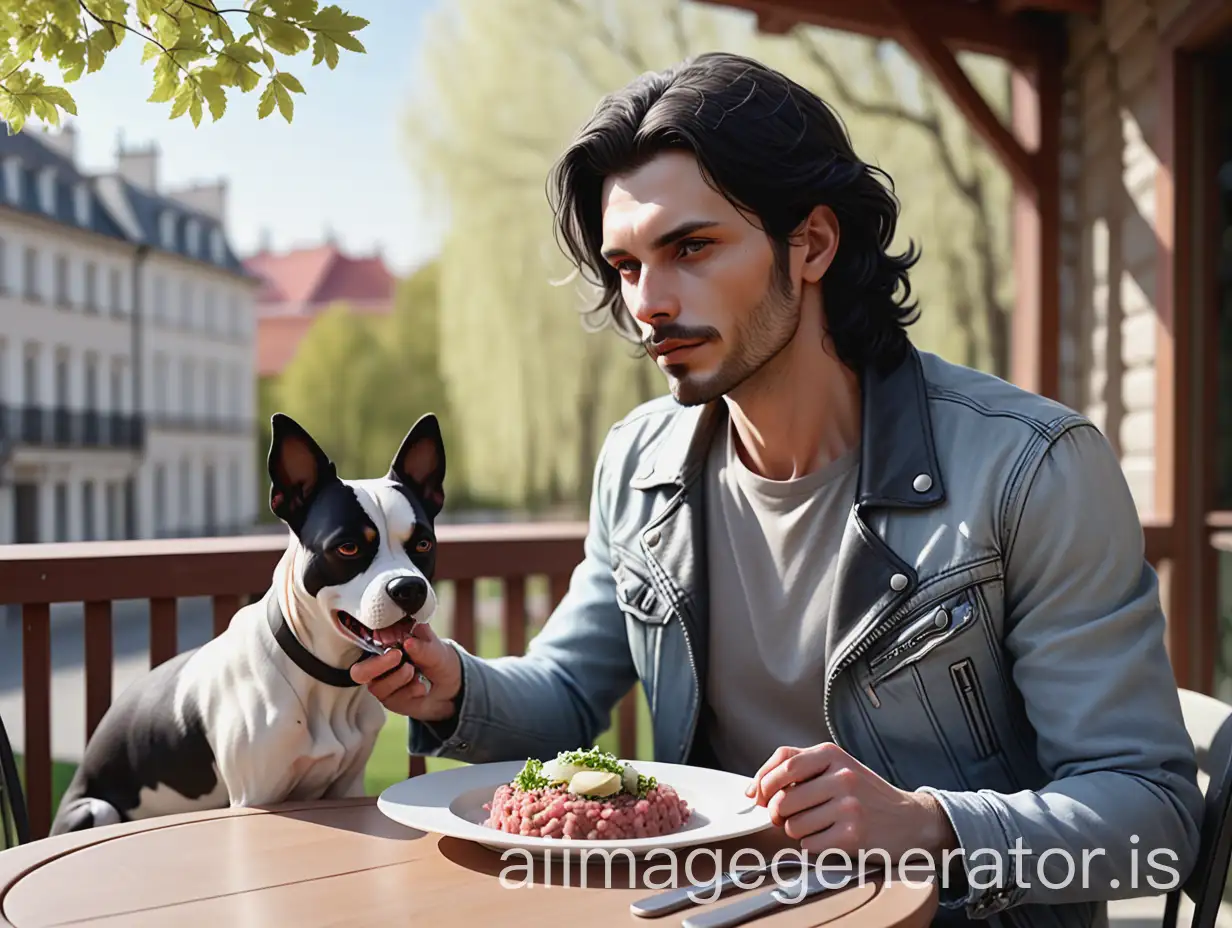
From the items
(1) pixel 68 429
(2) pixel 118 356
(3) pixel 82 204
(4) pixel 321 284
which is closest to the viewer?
(3) pixel 82 204

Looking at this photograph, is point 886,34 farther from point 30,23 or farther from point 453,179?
point 453,179

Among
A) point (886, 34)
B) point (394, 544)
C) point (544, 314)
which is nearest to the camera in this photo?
point (394, 544)

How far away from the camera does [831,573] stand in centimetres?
159

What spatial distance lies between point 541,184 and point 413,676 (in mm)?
11672

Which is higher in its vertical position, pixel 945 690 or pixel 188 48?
pixel 188 48

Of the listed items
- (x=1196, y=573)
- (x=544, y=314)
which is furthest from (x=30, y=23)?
(x=544, y=314)

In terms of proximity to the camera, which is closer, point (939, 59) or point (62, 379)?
point (939, 59)

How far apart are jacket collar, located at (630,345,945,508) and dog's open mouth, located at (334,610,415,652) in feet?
1.77

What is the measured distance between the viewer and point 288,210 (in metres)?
48.6

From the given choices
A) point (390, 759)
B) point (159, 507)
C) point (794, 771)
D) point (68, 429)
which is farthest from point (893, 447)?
point (159, 507)

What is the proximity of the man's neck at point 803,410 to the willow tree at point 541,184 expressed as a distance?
10210 millimetres

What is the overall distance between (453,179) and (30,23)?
15.4 meters

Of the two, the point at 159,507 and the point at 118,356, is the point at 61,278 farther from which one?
the point at 159,507

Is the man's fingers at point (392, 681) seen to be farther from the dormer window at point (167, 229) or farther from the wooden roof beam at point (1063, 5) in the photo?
the dormer window at point (167, 229)
